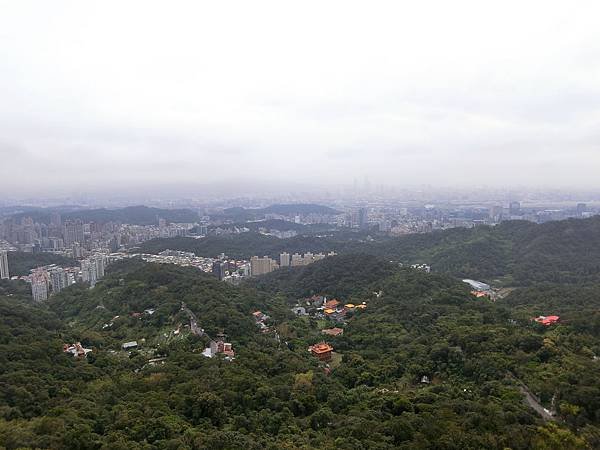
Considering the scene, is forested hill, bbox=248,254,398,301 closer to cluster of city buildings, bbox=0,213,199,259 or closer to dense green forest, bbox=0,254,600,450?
dense green forest, bbox=0,254,600,450

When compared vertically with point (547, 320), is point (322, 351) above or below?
below

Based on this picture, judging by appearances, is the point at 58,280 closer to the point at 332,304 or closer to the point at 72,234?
the point at 332,304

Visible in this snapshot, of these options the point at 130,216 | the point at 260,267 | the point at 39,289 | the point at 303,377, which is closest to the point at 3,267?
the point at 39,289

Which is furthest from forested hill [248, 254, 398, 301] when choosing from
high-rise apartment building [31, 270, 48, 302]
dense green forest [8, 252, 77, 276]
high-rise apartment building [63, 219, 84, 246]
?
high-rise apartment building [63, 219, 84, 246]

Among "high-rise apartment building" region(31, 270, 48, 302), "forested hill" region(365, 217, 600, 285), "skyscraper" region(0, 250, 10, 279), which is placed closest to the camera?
"forested hill" region(365, 217, 600, 285)

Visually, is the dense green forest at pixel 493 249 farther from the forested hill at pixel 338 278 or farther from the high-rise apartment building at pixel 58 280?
the high-rise apartment building at pixel 58 280

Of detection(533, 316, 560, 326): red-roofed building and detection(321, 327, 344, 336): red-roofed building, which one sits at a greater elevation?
detection(533, 316, 560, 326): red-roofed building
